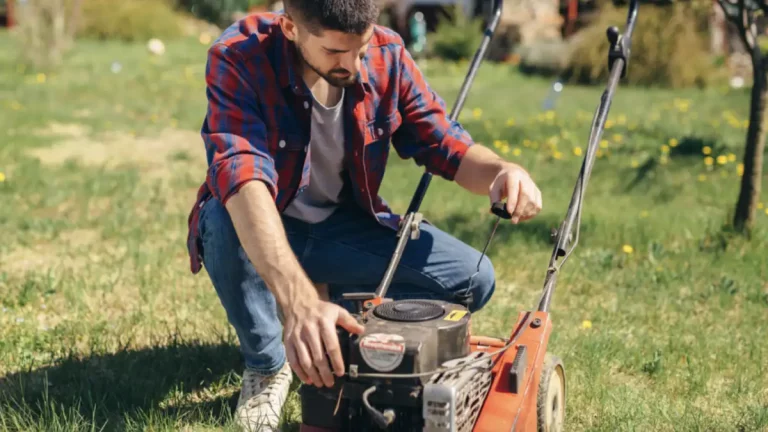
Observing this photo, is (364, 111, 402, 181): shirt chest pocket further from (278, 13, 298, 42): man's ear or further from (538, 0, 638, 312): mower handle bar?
(538, 0, 638, 312): mower handle bar

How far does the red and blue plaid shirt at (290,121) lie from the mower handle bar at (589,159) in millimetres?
385

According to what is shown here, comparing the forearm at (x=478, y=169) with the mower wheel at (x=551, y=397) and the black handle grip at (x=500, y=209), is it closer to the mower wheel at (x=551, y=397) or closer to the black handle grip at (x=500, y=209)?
the black handle grip at (x=500, y=209)

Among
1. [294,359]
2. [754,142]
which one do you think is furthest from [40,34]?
[294,359]

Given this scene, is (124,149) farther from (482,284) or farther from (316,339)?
(316,339)

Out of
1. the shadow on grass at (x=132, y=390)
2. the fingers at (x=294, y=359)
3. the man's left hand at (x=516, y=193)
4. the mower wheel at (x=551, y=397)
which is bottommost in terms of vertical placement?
the shadow on grass at (x=132, y=390)

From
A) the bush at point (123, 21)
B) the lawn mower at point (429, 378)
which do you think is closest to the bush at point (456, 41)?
the bush at point (123, 21)

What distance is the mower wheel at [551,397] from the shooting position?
8.34 ft

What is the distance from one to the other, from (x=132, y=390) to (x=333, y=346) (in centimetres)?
126

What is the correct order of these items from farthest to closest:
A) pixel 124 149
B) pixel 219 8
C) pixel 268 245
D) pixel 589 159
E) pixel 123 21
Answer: pixel 219 8 → pixel 123 21 → pixel 124 149 → pixel 589 159 → pixel 268 245

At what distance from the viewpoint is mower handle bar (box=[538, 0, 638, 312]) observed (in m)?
2.73

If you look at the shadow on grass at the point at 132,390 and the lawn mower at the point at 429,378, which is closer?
the lawn mower at the point at 429,378

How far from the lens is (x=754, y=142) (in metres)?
4.68

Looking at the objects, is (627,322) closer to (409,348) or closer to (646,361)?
(646,361)

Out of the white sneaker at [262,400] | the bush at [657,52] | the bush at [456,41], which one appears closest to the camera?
the white sneaker at [262,400]
